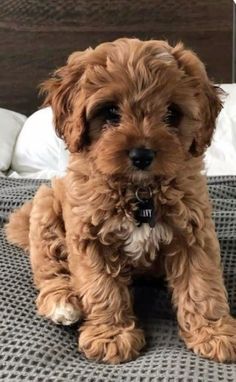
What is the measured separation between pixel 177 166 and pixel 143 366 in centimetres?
44

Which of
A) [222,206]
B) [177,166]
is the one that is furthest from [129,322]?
[222,206]

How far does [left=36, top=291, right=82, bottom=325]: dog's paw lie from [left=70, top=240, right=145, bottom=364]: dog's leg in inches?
1.0

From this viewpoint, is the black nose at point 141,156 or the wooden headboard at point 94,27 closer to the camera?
the black nose at point 141,156

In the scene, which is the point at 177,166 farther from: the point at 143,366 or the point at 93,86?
the point at 143,366

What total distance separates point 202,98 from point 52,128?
1458 mm

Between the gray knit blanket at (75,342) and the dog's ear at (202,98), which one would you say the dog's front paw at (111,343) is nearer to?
the gray knit blanket at (75,342)

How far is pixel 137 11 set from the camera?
3309 mm

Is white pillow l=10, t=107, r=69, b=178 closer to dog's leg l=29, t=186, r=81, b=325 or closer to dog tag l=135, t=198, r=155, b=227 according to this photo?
dog's leg l=29, t=186, r=81, b=325

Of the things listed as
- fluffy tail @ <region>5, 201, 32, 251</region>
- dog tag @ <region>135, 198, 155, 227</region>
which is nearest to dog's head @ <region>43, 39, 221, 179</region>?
dog tag @ <region>135, 198, 155, 227</region>

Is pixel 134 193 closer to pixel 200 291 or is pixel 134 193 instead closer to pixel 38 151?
pixel 200 291

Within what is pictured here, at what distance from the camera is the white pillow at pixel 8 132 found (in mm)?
3008

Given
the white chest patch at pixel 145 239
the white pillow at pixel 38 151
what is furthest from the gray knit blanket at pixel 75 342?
the white pillow at pixel 38 151

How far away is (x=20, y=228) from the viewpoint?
2088 mm

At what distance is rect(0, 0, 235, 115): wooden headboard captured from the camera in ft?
10.8
